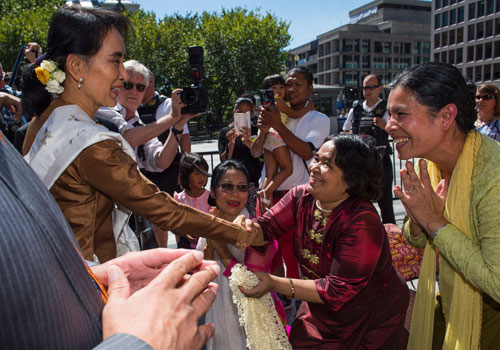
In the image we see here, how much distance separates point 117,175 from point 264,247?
4.38 ft

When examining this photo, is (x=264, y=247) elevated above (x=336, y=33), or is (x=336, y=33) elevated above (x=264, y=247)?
(x=336, y=33)

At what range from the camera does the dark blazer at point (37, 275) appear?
1.74 ft

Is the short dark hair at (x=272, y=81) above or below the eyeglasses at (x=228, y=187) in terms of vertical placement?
above

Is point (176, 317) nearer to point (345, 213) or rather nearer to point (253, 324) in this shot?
point (253, 324)

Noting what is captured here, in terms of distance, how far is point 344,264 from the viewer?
6.95ft

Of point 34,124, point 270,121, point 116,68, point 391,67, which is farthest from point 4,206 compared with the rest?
point 391,67

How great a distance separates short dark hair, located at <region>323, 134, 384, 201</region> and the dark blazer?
74.8 inches

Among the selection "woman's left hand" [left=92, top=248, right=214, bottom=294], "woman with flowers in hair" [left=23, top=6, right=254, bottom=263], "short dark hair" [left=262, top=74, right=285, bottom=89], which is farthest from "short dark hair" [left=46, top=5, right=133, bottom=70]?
"short dark hair" [left=262, top=74, right=285, bottom=89]

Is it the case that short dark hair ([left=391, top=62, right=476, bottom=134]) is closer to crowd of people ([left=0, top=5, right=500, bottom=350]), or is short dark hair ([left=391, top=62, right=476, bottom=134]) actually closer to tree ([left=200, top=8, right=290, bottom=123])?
crowd of people ([left=0, top=5, right=500, bottom=350])

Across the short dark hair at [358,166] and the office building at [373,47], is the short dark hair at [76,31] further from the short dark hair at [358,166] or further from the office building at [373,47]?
the office building at [373,47]

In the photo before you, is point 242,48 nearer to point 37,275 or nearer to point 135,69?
point 135,69

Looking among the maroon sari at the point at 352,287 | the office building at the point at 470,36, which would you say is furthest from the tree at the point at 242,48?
the office building at the point at 470,36

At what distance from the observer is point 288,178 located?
4.04 m

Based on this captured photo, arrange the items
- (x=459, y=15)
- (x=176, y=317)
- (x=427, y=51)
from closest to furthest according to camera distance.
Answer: (x=176, y=317), (x=459, y=15), (x=427, y=51)
